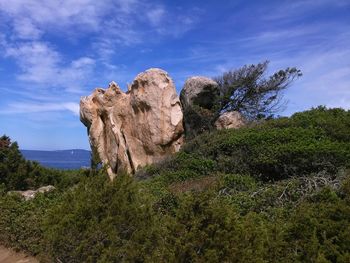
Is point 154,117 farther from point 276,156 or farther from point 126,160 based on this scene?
point 276,156

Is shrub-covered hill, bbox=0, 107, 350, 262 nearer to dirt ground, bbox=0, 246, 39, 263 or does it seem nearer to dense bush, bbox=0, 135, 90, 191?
dirt ground, bbox=0, 246, 39, 263

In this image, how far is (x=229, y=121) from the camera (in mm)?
15344

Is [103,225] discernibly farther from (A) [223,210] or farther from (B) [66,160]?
(B) [66,160]

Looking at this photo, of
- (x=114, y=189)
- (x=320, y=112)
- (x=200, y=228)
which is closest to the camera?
(x=200, y=228)

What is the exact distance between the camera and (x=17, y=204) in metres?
10.1

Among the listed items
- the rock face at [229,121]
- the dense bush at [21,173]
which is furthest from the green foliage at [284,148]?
the dense bush at [21,173]

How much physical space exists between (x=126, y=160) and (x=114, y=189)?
10975 mm

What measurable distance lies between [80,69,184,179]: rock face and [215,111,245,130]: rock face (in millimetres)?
1358

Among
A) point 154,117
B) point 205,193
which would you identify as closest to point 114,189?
point 205,193

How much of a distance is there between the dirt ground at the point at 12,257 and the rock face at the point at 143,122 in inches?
225

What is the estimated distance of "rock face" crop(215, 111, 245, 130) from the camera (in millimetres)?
15310

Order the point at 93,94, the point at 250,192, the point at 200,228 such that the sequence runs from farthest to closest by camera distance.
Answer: the point at 93,94 < the point at 250,192 < the point at 200,228

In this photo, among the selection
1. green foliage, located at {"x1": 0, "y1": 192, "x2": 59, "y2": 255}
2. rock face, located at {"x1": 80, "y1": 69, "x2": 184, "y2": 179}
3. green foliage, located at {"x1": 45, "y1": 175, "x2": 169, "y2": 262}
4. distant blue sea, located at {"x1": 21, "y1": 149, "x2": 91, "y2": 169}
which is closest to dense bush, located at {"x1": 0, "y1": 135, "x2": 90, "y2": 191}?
distant blue sea, located at {"x1": 21, "y1": 149, "x2": 91, "y2": 169}

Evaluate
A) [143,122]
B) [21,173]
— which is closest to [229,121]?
[143,122]
